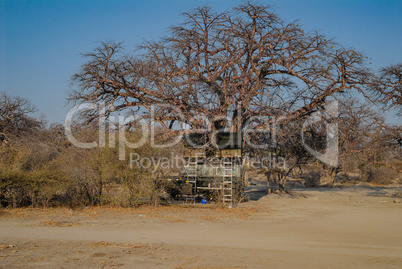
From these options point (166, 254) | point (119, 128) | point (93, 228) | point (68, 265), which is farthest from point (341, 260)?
point (119, 128)

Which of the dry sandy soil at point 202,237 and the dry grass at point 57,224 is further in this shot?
the dry grass at point 57,224

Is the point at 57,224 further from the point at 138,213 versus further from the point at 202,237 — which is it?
the point at 202,237

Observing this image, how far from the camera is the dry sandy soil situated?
837 cm

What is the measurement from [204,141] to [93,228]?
9516 mm

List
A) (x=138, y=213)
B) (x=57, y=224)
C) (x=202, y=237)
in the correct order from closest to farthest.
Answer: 1. (x=202, y=237)
2. (x=57, y=224)
3. (x=138, y=213)

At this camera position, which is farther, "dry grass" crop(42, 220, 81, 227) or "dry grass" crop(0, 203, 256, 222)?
"dry grass" crop(0, 203, 256, 222)

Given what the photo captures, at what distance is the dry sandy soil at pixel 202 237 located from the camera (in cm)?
837

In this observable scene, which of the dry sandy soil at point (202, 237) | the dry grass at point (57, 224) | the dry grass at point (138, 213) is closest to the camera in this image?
the dry sandy soil at point (202, 237)

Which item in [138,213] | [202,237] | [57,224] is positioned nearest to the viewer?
[202,237]

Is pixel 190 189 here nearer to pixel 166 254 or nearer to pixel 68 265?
pixel 166 254

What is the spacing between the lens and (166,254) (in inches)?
355

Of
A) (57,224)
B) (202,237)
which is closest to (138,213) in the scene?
(57,224)

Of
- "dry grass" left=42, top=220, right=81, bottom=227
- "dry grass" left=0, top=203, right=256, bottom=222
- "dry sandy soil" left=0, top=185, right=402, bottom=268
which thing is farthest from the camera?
"dry grass" left=0, top=203, right=256, bottom=222

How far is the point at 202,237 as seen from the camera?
11.3 m
